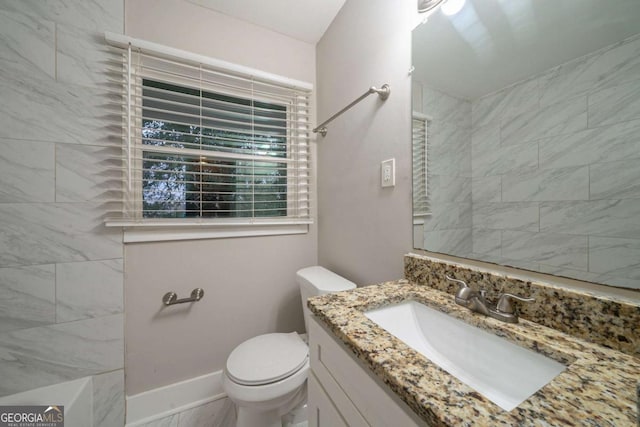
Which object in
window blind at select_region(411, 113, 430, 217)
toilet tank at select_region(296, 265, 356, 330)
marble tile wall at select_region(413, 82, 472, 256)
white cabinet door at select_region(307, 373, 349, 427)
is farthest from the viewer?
toilet tank at select_region(296, 265, 356, 330)

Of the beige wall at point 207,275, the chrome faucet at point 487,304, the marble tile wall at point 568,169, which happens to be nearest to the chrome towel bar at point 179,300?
the beige wall at point 207,275

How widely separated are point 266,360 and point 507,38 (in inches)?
61.2

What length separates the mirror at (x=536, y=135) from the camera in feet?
1.62

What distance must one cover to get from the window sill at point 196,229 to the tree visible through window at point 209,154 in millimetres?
74

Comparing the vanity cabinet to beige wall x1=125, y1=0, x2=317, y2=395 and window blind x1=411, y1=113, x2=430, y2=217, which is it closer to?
window blind x1=411, y1=113, x2=430, y2=217

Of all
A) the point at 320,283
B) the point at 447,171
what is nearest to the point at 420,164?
the point at 447,171

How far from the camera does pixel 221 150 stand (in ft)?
4.60

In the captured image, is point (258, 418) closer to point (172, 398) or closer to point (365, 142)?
point (172, 398)

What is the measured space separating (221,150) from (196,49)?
2.00 feet

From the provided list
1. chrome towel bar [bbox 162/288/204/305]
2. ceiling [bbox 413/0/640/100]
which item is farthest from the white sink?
chrome towel bar [bbox 162/288/204/305]

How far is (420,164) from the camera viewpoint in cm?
93

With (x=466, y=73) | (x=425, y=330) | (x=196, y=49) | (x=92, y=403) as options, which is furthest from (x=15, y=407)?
(x=466, y=73)

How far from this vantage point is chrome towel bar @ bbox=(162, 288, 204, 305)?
4.17 ft

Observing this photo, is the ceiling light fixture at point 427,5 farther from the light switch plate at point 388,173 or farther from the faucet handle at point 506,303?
the faucet handle at point 506,303
